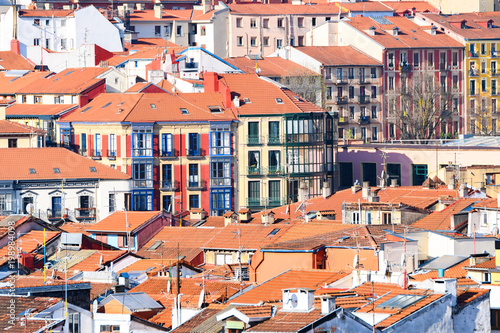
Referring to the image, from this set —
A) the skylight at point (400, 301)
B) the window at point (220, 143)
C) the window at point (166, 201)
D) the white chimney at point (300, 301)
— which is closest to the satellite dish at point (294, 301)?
the white chimney at point (300, 301)

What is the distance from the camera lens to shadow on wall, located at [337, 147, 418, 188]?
10519 cm

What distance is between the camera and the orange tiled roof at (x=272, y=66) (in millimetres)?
122688

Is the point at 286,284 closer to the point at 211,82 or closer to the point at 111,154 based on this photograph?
the point at 111,154

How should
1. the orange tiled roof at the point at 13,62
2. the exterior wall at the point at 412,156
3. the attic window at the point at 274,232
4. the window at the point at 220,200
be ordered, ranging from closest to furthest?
the attic window at the point at 274,232 → the window at the point at 220,200 → the exterior wall at the point at 412,156 → the orange tiled roof at the point at 13,62

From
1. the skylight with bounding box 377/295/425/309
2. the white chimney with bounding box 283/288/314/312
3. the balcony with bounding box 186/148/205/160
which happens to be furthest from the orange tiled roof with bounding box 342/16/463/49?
the white chimney with bounding box 283/288/314/312

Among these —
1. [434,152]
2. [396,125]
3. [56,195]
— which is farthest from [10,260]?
[396,125]

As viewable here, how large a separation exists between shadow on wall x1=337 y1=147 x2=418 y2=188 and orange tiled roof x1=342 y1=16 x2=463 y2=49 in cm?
2688

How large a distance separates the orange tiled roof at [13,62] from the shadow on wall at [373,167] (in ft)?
87.0

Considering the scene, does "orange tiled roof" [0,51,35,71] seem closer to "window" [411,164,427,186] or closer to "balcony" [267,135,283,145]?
"balcony" [267,135,283,145]

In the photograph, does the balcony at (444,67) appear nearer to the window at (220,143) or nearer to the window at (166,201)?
the window at (220,143)

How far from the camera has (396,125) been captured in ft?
447

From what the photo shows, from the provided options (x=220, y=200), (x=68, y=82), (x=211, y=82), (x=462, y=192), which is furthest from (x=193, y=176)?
(x=462, y=192)

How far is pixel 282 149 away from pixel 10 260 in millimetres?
42238

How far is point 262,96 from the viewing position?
3878 inches
